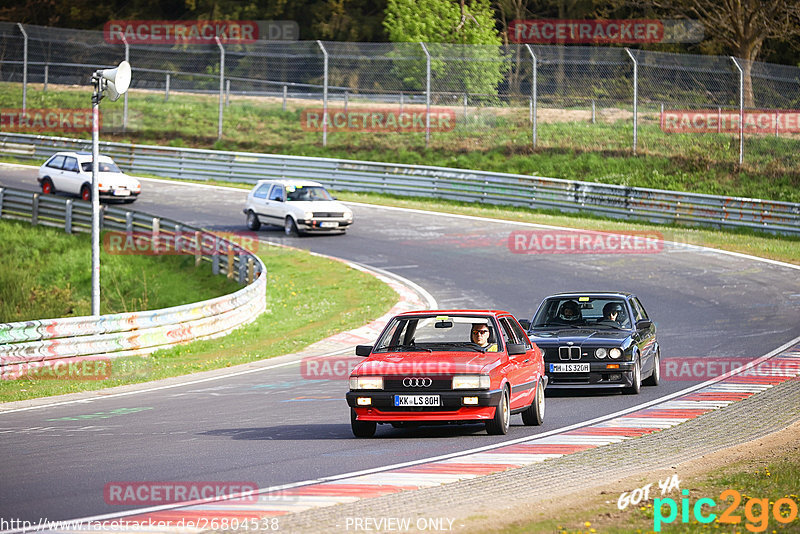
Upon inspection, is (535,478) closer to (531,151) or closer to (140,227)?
(140,227)

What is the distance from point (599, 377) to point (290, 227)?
19.8m

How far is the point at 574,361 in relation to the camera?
14836 millimetres

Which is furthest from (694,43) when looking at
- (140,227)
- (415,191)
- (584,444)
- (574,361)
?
(584,444)

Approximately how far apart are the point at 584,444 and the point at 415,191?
28774mm

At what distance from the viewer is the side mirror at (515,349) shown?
11930 mm

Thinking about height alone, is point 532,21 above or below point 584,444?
above

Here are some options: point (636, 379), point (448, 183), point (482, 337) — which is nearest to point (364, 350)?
point (482, 337)

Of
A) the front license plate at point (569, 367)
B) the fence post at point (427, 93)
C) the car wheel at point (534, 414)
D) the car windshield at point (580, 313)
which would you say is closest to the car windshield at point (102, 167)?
the fence post at point (427, 93)

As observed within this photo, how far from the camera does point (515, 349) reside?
12.0m

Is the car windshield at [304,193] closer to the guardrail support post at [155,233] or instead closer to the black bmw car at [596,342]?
the guardrail support post at [155,233]

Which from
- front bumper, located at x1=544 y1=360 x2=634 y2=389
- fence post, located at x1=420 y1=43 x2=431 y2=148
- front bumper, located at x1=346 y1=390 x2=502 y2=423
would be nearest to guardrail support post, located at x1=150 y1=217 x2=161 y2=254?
fence post, located at x1=420 y1=43 x2=431 y2=148

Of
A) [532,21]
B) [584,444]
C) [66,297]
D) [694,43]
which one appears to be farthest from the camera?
[532,21]

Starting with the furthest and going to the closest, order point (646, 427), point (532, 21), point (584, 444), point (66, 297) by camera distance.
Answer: point (532, 21), point (66, 297), point (646, 427), point (584, 444)

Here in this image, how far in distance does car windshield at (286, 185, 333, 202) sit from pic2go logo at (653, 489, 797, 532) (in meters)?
26.1
